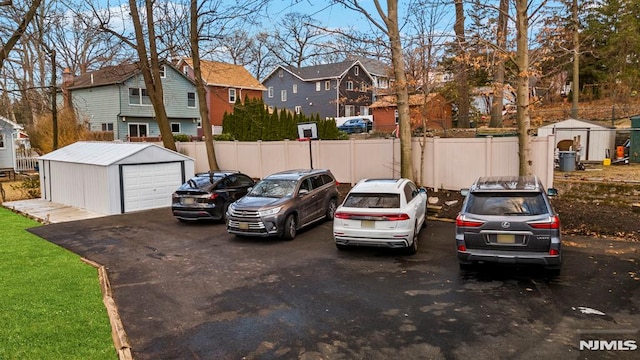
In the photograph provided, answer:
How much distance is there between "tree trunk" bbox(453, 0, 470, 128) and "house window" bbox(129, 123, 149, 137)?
2398 cm

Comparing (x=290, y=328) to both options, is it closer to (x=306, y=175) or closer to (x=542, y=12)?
(x=306, y=175)

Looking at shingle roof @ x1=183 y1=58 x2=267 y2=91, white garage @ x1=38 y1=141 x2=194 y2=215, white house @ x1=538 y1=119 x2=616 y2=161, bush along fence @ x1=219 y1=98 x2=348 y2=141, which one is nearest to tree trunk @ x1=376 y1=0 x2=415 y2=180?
white house @ x1=538 y1=119 x2=616 y2=161

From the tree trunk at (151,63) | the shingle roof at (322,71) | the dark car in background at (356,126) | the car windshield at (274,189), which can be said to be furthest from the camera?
the shingle roof at (322,71)

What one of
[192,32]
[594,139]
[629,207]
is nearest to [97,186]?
[192,32]

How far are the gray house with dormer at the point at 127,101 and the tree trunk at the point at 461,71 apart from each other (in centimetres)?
2088

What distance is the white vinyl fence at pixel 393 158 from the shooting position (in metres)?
13.5

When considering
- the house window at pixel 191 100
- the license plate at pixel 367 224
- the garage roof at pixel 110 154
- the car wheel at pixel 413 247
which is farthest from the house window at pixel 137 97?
the car wheel at pixel 413 247

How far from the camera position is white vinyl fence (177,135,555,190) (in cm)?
1351

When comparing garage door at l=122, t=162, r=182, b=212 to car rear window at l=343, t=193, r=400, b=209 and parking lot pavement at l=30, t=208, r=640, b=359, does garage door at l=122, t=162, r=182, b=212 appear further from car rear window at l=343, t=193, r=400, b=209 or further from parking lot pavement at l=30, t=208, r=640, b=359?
car rear window at l=343, t=193, r=400, b=209

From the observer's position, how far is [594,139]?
63.3 ft

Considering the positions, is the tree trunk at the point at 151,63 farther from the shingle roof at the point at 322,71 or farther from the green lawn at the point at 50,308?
the shingle roof at the point at 322,71

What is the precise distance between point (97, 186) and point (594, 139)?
66.3 ft

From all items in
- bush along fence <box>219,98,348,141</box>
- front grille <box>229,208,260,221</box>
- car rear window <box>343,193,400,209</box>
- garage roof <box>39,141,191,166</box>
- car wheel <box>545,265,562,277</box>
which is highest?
bush along fence <box>219,98,348,141</box>

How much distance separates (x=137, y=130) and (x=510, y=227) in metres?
32.8
